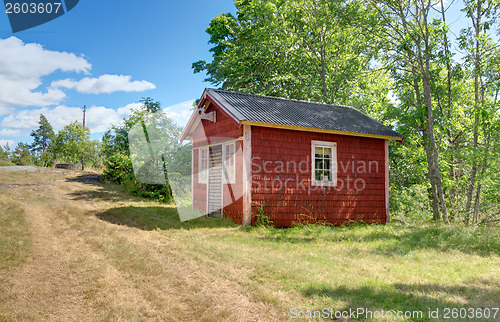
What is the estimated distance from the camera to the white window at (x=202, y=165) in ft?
40.8

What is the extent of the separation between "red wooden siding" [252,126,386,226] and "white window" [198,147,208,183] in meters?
3.36

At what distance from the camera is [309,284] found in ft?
15.1

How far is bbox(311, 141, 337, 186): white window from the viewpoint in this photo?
1062cm

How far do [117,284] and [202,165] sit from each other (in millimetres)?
8314

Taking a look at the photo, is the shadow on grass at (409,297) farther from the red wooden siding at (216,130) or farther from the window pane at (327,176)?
the window pane at (327,176)

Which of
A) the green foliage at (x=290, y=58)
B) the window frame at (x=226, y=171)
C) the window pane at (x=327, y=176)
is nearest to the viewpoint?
the window frame at (x=226, y=171)

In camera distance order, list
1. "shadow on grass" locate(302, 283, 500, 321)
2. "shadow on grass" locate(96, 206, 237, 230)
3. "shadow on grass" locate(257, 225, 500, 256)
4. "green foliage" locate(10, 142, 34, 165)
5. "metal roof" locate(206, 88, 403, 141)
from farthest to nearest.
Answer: "green foliage" locate(10, 142, 34, 165)
"metal roof" locate(206, 88, 403, 141)
"shadow on grass" locate(96, 206, 237, 230)
"shadow on grass" locate(257, 225, 500, 256)
"shadow on grass" locate(302, 283, 500, 321)

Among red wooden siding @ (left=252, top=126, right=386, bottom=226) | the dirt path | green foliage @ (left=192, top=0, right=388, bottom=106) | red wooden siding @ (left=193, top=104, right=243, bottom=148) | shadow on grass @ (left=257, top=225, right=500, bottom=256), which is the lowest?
shadow on grass @ (left=257, top=225, right=500, bottom=256)

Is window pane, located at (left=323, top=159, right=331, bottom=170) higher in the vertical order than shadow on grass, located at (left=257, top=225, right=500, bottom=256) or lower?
higher

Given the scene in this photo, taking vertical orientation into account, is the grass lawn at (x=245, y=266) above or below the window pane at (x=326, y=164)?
below

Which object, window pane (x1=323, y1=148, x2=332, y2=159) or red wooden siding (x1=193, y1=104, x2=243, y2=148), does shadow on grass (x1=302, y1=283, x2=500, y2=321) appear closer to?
red wooden siding (x1=193, y1=104, x2=243, y2=148)

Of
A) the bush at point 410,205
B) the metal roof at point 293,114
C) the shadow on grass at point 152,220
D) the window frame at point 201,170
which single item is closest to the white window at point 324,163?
the metal roof at point 293,114

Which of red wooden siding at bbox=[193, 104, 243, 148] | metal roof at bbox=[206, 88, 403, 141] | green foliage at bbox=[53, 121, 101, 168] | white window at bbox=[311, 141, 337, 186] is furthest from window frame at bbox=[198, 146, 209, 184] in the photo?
green foliage at bbox=[53, 121, 101, 168]

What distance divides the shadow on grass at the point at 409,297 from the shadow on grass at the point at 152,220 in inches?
221
